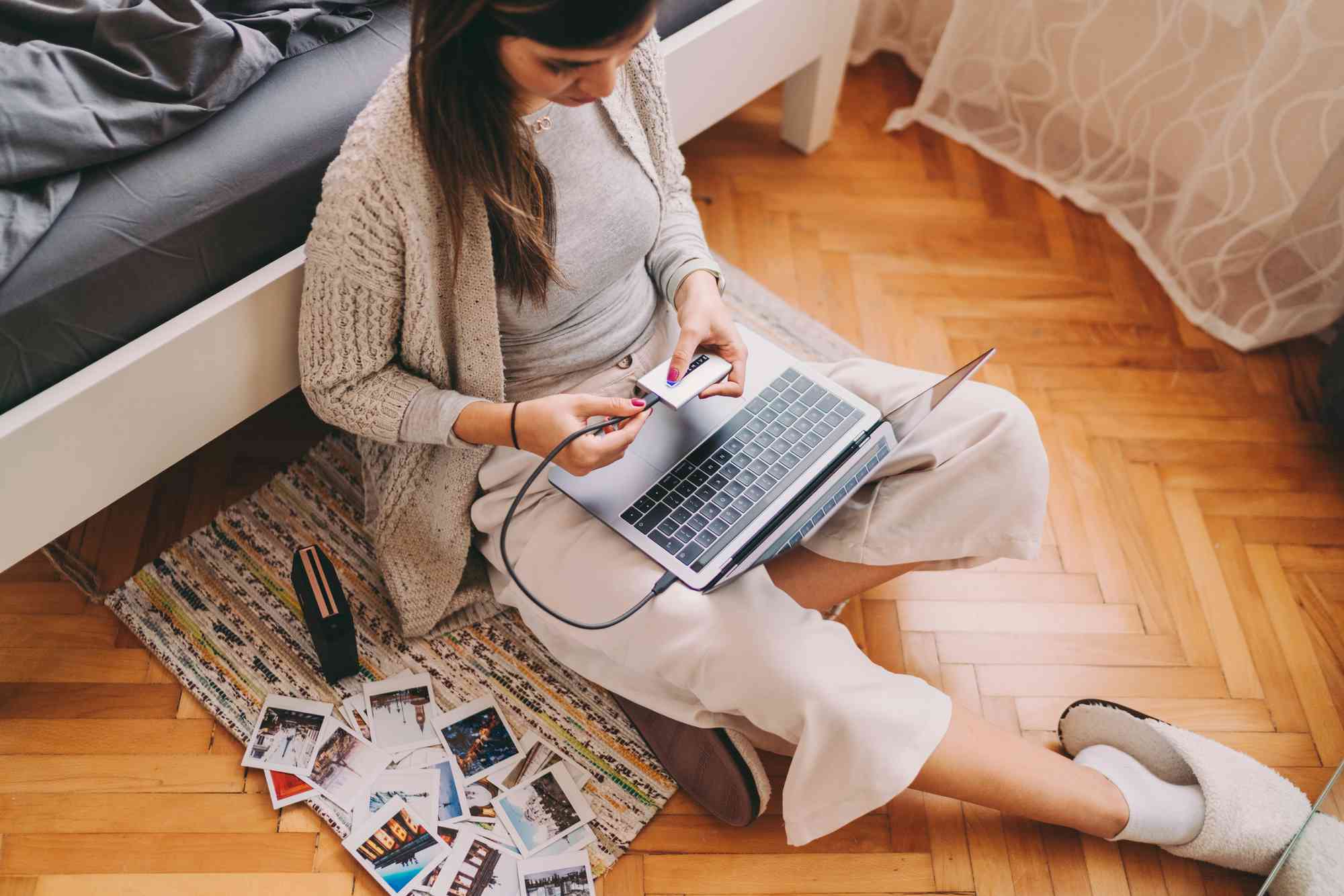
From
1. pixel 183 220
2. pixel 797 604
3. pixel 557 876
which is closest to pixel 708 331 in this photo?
pixel 797 604

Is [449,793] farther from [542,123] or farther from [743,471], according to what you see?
[542,123]

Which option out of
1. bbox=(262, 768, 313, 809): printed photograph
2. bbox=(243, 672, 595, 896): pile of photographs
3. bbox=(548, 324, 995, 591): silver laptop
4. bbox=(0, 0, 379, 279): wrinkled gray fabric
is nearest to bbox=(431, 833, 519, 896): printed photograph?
bbox=(243, 672, 595, 896): pile of photographs

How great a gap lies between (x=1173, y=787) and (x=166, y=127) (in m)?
1.42

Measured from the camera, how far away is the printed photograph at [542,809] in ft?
4.39

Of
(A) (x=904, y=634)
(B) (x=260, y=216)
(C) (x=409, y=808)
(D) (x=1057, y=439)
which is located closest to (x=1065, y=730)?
(A) (x=904, y=634)

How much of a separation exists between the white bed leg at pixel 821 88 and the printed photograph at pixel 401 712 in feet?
4.26

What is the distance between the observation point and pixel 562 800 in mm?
1368

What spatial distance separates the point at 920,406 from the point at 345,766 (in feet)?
2.83

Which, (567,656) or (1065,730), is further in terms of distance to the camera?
(1065,730)

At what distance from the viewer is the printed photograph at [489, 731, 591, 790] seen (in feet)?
4.53

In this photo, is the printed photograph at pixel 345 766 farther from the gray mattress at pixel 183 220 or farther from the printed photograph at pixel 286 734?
the gray mattress at pixel 183 220

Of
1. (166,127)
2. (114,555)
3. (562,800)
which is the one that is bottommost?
(562,800)

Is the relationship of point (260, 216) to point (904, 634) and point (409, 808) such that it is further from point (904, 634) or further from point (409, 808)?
point (904, 634)

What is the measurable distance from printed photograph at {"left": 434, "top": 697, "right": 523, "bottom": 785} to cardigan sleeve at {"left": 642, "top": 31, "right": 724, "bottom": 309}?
0.61 m
